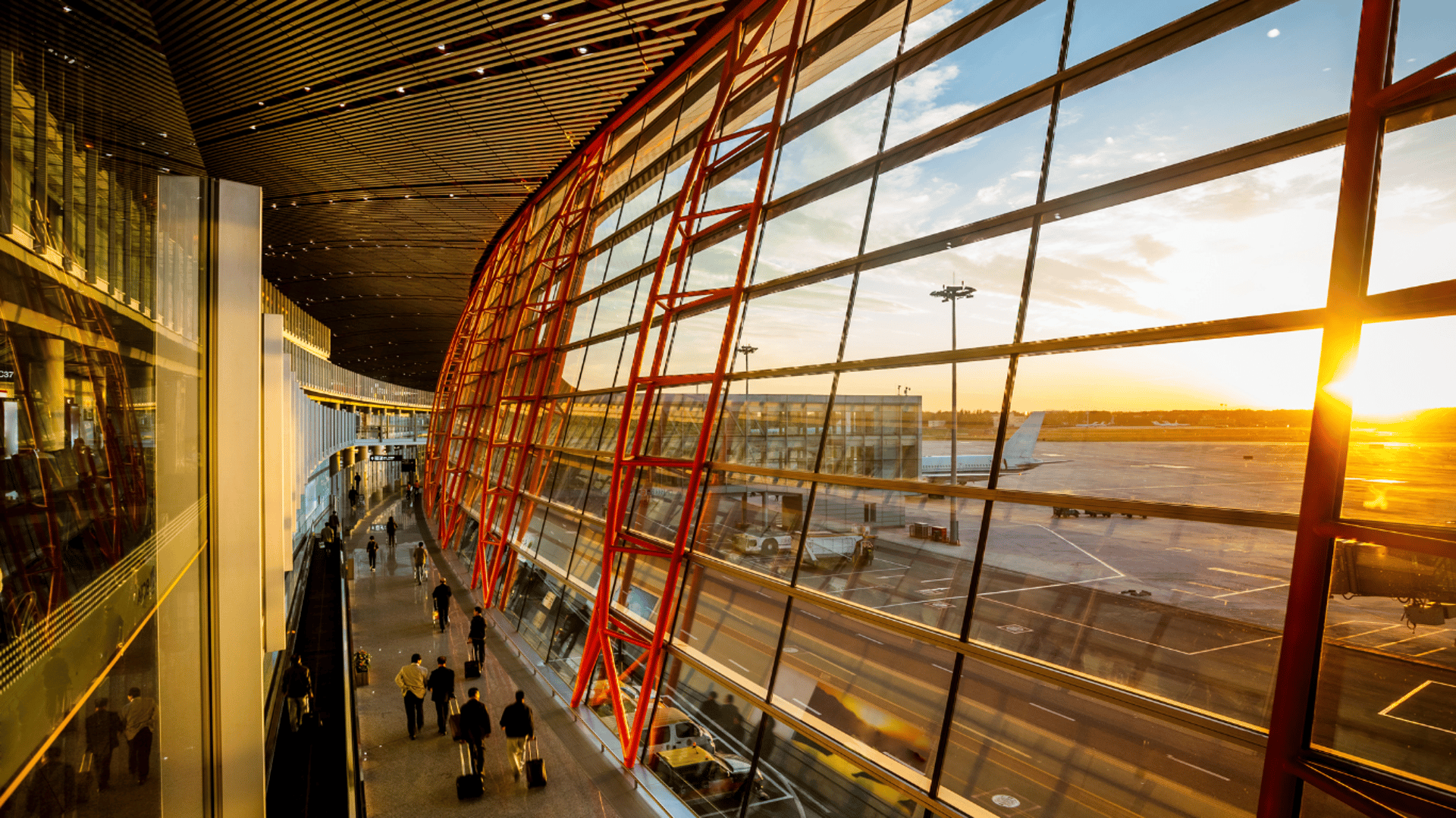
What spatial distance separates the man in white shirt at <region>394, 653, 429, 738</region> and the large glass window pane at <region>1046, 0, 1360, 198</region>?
1110cm

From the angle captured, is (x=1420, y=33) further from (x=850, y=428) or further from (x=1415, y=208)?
(x=850, y=428)

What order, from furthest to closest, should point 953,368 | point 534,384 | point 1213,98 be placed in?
point 534,384 → point 953,368 → point 1213,98

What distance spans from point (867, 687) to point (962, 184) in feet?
19.5

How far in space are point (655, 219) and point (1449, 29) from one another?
13.6m

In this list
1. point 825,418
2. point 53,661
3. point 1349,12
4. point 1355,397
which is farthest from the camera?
point 825,418

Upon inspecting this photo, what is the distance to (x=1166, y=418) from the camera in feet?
23.2

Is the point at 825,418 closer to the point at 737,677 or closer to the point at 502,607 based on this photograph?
the point at 737,677

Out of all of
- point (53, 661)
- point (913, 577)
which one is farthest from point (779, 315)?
point (53, 661)

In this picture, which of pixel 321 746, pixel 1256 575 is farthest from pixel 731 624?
pixel 321 746

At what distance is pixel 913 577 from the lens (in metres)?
8.93

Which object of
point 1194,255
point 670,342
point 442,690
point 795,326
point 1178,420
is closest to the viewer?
point 1194,255

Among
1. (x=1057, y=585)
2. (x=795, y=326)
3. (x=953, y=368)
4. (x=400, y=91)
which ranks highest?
(x=400, y=91)

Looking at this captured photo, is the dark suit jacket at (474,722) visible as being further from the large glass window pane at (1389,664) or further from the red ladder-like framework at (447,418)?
the red ladder-like framework at (447,418)

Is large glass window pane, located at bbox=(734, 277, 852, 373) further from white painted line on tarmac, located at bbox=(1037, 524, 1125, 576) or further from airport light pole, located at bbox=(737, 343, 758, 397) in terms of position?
white painted line on tarmac, located at bbox=(1037, 524, 1125, 576)
